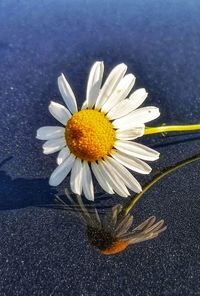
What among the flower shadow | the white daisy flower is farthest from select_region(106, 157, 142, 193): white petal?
the flower shadow

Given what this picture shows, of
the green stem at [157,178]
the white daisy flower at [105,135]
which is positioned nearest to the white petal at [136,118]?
the white daisy flower at [105,135]

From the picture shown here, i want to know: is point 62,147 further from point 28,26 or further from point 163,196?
point 28,26

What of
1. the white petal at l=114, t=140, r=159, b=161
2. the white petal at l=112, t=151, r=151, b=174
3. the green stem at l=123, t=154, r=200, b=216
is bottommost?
the green stem at l=123, t=154, r=200, b=216

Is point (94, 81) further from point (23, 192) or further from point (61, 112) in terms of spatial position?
point (23, 192)

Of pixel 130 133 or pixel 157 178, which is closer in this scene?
pixel 130 133

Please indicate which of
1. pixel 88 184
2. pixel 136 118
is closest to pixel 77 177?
pixel 88 184

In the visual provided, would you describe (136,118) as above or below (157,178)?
above

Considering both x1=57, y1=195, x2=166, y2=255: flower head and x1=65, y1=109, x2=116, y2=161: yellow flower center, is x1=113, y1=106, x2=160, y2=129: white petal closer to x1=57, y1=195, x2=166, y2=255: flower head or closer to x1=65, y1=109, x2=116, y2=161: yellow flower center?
x1=65, y1=109, x2=116, y2=161: yellow flower center
